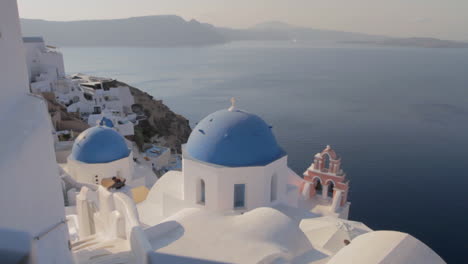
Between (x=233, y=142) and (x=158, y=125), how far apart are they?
24763 mm

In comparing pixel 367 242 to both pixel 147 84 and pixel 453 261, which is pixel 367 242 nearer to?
pixel 453 261

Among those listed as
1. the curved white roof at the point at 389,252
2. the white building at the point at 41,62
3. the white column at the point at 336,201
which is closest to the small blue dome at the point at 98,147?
the white column at the point at 336,201

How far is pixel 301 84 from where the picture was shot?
6272 cm

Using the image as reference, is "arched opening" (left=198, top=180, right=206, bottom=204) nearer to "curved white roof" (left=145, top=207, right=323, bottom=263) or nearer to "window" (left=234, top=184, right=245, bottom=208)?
"window" (left=234, top=184, right=245, bottom=208)

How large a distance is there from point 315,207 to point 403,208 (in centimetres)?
1087

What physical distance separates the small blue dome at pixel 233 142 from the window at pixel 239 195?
757 millimetres

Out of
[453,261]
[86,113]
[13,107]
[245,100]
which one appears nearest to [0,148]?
[13,107]

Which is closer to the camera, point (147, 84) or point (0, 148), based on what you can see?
point (0, 148)

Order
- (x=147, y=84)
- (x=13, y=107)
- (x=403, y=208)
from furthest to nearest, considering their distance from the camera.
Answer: (x=147, y=84)
(x=403, y=208)
(x=13, y=107)

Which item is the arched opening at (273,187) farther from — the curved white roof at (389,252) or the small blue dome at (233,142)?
the curved white roof at (389,252)

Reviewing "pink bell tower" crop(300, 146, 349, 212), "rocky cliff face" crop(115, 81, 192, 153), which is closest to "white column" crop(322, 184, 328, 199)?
"pink bell tower" crop(300, 146, 349, 212)

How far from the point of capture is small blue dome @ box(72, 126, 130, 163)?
11.8 meters

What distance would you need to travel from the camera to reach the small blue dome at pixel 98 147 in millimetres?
11781

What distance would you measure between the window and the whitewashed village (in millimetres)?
27
